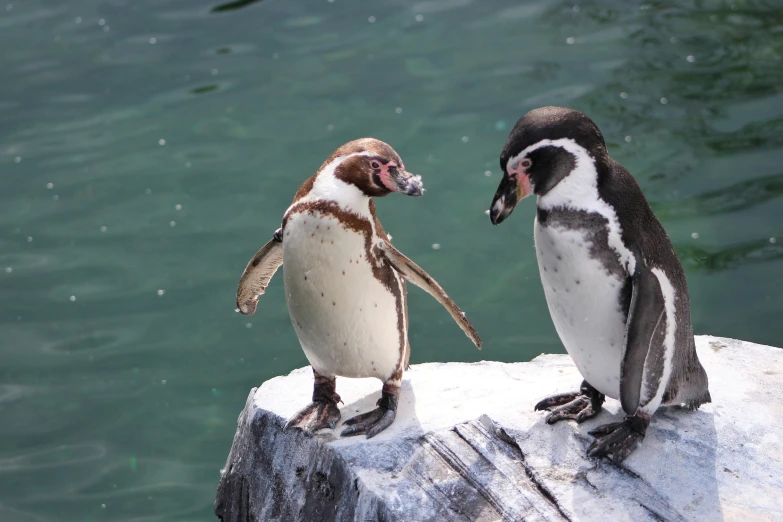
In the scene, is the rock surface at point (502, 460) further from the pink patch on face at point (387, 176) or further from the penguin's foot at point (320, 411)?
the pink patch on face at point (387, 176)

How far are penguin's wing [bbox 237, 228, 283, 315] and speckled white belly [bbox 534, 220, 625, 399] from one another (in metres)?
0.75

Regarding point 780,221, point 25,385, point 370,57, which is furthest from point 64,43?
point 780,221

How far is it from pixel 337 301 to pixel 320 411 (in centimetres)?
32

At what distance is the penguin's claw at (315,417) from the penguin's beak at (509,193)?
68cm

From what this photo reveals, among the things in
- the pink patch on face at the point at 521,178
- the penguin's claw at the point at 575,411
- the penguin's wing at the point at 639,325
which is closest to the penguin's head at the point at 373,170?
the pink patch on face at the point at 521,178

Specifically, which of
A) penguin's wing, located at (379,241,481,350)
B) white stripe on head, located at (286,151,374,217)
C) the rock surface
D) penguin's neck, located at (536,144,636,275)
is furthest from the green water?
penguin's neck, located at (536,144,636,275)

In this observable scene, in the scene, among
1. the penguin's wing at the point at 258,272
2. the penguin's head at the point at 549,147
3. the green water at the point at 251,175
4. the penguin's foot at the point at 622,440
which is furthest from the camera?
the green water at the point at 251,175

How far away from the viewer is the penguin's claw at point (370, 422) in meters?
2.37

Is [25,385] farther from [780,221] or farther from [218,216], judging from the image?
[780,221]

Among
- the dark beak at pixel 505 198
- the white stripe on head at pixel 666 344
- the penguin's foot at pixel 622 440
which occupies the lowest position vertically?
the penguin's foot at pixel 622 440

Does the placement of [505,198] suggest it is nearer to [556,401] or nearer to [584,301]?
[584,301]

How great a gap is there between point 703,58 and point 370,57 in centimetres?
205

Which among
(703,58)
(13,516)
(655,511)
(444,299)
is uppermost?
(444,299)

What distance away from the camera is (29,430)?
3865 mm
